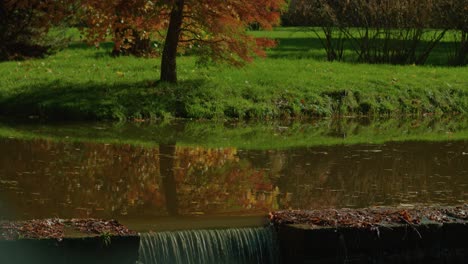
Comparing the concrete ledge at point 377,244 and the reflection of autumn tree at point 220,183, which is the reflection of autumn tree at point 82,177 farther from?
the concrete ledge at point 377,244

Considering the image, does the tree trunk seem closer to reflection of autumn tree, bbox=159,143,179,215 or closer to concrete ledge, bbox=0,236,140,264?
reflection of autumn tree, bbox=159,143,179,215

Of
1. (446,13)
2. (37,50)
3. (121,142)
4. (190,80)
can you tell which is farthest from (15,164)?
(446,13)

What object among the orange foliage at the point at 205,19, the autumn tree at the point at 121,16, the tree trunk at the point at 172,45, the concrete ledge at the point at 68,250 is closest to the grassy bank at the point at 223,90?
the tree trunk at the point at 172,45

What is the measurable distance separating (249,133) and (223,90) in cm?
245

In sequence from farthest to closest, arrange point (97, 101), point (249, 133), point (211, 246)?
point (97, 101) < point (249, 133) < point (211, 246)

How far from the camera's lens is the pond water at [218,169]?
9812 mm

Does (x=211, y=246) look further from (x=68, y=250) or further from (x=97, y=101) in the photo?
(x=97, y=101)

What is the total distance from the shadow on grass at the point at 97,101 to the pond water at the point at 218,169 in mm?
652

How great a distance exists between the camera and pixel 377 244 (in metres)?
8.68

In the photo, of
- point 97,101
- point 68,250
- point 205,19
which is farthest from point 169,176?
point 205,19

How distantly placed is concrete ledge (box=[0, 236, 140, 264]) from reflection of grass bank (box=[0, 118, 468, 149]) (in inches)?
229

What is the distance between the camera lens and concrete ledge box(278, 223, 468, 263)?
8.49 metres

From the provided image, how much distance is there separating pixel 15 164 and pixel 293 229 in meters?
4.64

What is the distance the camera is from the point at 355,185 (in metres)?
11.3
